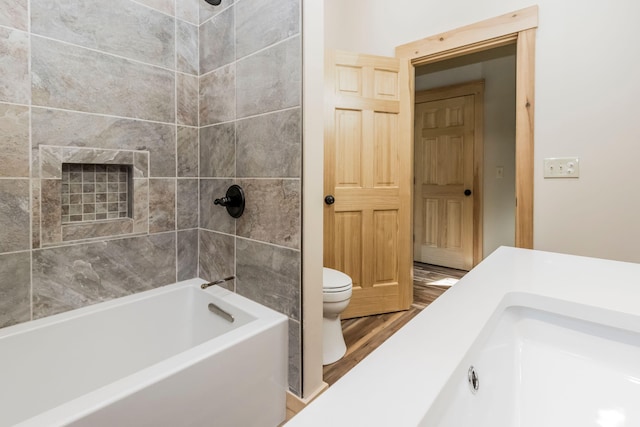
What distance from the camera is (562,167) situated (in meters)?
1.94

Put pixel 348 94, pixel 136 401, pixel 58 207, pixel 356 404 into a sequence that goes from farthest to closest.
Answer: pixel 348 94
pixel 58 207
pixel 136 401
pixel 356 404

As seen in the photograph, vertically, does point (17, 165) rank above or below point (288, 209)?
above

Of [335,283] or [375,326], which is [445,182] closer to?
[375,326]

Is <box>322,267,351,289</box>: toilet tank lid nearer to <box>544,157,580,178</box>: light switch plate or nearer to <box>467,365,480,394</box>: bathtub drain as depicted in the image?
<box>467,365,480,394</box>: bathtub drain

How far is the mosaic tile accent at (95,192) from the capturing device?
1.41 metres

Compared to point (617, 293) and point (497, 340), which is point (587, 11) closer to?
point (617, 293)

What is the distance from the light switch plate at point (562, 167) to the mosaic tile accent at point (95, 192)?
2.31 meters

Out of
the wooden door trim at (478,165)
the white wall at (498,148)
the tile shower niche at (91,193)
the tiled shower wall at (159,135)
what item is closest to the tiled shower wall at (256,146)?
the tiled shower wall at (159,135)

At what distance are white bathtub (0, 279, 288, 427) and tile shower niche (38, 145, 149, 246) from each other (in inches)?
13.4

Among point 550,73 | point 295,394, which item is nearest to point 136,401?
point 295,394

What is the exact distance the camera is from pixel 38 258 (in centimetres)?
132

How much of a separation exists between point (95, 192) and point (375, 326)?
1.87m

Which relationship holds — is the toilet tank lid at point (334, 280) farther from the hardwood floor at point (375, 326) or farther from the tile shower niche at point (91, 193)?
the tile shower niche at point (91, 193)

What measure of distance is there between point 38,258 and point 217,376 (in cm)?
88
